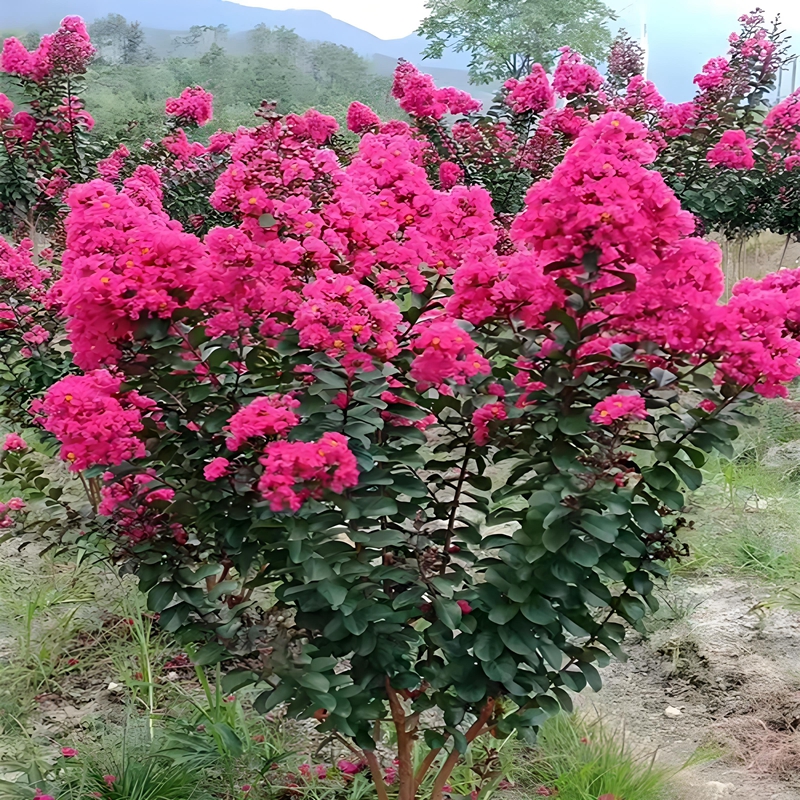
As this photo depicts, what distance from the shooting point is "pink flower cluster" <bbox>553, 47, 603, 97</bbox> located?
3979 mm

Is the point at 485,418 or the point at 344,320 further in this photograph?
the point at 485,418

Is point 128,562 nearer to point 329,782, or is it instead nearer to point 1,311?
point 329,782

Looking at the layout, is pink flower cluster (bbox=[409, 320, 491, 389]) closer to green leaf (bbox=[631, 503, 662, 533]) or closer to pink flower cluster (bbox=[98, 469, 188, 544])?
green leaf (bbox=[631, 503, 662, 533])

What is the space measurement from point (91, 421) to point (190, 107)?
132 inches

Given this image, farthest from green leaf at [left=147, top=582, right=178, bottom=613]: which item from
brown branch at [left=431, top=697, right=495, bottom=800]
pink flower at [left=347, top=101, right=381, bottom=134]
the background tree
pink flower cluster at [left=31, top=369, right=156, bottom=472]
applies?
the background tree

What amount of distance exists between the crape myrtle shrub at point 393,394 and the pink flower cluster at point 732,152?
3224 mm

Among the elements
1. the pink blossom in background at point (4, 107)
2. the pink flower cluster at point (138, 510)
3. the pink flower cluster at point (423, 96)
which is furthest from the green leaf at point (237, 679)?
the pink blossom in background at point (4, 107)

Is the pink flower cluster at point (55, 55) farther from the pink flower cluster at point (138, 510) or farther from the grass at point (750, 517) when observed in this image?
the grass at point (750, 517)

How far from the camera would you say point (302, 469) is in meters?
1.14

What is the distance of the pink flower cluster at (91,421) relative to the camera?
1.28 m

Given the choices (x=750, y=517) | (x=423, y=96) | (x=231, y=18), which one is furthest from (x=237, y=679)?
(x=231, y=18)

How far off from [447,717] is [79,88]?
11.2ft

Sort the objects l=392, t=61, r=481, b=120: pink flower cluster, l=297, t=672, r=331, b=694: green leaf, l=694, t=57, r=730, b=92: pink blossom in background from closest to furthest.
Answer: l=297, t=672, r=331, b=694: green leaf, l=392, t=61, r=481, b=120: pink flower cluster, l=694, t=57, r=730, b=92: pink blossom in background

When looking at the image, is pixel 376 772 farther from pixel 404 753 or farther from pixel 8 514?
pixel 8 514
